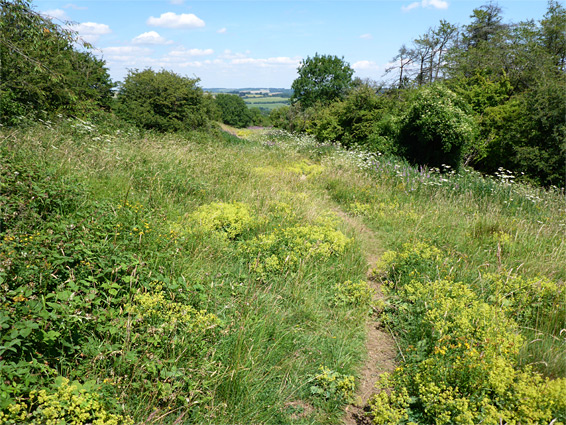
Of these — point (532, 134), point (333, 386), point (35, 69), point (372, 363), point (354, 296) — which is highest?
point (35, 69)

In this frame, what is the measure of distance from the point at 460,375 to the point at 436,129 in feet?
31.7

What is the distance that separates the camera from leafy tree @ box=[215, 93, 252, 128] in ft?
206

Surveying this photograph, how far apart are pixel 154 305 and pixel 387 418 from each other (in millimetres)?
1850

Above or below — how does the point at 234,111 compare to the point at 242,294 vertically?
above

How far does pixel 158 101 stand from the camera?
41.0 ft

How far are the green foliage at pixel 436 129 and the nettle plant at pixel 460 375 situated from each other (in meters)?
8.39

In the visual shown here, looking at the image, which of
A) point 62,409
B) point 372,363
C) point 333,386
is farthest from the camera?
point 372,363

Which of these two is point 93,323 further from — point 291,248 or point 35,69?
point 35,69

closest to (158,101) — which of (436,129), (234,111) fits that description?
(436,129)

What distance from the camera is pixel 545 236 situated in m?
5.40

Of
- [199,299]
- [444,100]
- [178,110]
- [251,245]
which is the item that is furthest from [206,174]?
[444,100]

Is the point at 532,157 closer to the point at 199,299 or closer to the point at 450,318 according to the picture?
the point at 450,318

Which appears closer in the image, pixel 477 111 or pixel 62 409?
pixel 62 409

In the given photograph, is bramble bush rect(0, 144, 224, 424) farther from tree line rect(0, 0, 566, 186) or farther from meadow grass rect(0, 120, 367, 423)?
tree line rect(0, 0, 566, 186)
